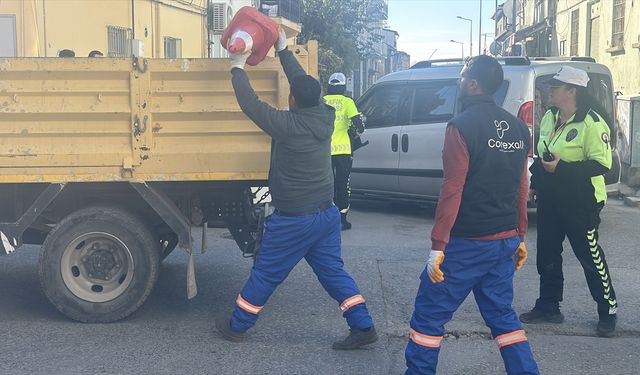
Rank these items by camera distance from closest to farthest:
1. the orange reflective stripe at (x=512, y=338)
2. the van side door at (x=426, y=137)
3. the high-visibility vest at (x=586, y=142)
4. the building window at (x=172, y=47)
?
the orange reflective stripe at (x=512, y=338) < the high-visibility vest at (x=586, y=142) < the van side door at (x=426, y=137) < the building window at (x=172, y=47)

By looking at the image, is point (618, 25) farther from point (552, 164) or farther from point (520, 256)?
point (520, 256)

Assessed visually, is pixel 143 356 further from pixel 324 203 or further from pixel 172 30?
pixel 172 30

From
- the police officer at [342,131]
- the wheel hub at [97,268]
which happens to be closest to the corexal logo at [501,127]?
the wheel hub at [97,268]

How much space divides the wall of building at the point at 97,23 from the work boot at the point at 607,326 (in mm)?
5338

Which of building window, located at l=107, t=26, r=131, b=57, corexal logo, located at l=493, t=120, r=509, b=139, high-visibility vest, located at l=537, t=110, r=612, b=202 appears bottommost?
high-visibility vest, located at l=537, t=110, r=612, b=202

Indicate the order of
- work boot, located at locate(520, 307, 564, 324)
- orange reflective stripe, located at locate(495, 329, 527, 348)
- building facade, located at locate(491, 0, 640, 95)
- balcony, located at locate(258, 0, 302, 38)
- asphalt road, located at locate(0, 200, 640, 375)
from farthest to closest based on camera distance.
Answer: balcony, located at locate(258, 0, 302, 38)
building facade, located at locate(491, 0, 640, 95)
work boot, located at locate(520, 307, 564, 324)
asphalt road, located at locate(0, 200, 640, 375)
orange reflective stripe, located at locate(495, 329, 527, 348)

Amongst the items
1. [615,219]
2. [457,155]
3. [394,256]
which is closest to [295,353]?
[457,155]

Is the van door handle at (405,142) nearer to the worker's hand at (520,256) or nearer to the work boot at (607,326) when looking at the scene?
the work boot at (607,326)

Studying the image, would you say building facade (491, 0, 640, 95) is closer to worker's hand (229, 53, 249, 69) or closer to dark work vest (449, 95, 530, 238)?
worker's hand (229, 53, 249, 69)

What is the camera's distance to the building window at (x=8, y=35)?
23.0ft

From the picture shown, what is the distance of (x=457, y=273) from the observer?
13.3ft

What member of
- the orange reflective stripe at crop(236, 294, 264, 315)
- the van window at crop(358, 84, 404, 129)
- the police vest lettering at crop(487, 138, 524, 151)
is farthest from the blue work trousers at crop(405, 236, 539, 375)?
the van window at crop(358, 84, 404, 129)

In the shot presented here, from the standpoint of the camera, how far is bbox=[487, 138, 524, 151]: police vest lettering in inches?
160

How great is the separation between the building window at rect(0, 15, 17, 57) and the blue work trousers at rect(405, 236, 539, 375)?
185 inches
